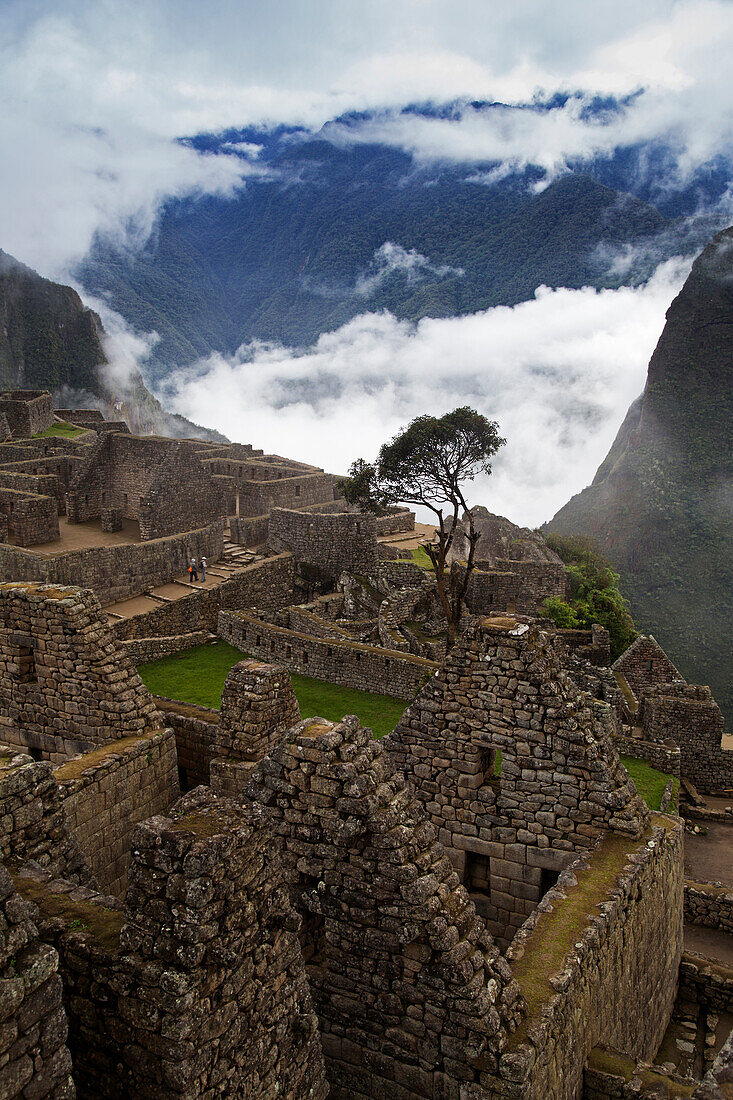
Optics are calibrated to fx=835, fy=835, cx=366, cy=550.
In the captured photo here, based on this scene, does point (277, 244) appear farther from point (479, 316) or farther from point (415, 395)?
point (479, 316)

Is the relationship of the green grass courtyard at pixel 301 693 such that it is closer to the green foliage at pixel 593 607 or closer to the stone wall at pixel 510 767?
the stone wall at pixel 510 767

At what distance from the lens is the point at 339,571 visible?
912 inches

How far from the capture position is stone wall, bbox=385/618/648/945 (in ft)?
20.0

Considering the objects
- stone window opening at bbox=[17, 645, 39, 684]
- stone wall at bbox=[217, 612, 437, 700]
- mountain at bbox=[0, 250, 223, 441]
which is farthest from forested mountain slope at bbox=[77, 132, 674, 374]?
stone window opening at bbox=[17, 645, 39, 684]

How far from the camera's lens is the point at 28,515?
2203 cm

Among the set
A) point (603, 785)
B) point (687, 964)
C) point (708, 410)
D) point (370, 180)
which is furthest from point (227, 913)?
point (370, 180)

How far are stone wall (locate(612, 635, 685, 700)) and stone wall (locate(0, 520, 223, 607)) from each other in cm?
1316

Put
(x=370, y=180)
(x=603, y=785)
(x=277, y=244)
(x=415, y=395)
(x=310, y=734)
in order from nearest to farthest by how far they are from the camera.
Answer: (x=310, y=734), (x=603, y=785), (x=415, y=395), (x=277, y=244), (x=370, y=180)

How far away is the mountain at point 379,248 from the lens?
129 metres

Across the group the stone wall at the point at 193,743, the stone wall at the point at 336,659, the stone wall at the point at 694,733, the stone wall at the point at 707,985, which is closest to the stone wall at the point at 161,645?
the stone wall at the point at 336,659

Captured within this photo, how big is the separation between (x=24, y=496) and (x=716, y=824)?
1855cm

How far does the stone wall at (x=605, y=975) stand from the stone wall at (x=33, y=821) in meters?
2.57

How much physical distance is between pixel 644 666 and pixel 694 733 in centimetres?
337

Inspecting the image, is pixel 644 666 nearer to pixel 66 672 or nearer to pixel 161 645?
pixel 161 645
